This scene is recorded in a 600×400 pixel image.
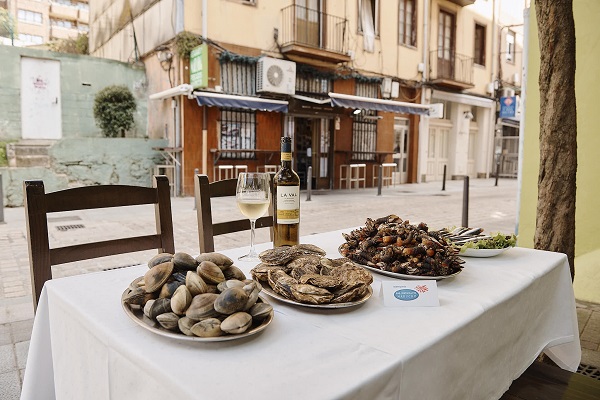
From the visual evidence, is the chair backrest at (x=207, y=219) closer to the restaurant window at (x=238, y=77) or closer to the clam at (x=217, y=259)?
the clam at (x=217, y=259)

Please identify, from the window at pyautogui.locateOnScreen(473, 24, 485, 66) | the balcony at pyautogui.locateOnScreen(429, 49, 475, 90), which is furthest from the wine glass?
the window at pyautogui.locateOnScreen(473, 24, 485, 66)

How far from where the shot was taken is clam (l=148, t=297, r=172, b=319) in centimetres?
85

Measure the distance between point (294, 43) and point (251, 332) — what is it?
10.9 metres

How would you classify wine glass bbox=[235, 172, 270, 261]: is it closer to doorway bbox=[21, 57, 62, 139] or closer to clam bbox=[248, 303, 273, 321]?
clam bbox=[248, 303, 273, 321]

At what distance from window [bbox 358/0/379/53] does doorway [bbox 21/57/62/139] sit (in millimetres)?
8095

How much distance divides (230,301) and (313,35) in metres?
12.1

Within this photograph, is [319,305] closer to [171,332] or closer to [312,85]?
[171,332]

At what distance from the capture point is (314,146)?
1263 cm

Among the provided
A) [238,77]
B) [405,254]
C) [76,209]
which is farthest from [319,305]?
[238,77]

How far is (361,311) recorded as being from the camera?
3.34 feet

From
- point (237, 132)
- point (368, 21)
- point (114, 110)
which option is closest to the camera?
point (114, 110)

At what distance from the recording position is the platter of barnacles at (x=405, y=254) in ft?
4.04

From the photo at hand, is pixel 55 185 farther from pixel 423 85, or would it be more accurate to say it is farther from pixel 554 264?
pixel 423 85

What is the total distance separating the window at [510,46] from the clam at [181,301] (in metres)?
19.9
